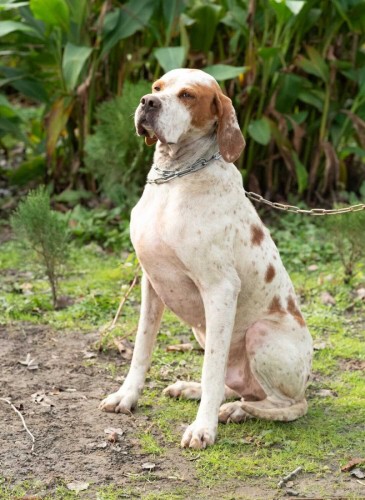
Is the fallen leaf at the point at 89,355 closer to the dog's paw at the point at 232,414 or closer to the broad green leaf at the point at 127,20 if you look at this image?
the dog's paw at the point at 232,414

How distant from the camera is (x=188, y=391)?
4.94 metres

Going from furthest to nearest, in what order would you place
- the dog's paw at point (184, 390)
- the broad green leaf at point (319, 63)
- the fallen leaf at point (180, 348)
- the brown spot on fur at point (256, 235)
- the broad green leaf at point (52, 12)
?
1. the broad green leaf at point (319, 63)
2. the broad green leaf at point (52, 12)
3. the fallen leaf at point (180, 348)
4. the dog's paw at point (184, 390)
5. the brown spot on fur at point (256, 235)

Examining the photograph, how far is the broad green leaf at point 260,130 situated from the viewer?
25.4 feet

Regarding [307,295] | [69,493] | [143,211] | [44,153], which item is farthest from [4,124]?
[69,493]

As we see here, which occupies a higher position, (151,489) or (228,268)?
(228,268)

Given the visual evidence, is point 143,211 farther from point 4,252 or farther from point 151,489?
point 4,252

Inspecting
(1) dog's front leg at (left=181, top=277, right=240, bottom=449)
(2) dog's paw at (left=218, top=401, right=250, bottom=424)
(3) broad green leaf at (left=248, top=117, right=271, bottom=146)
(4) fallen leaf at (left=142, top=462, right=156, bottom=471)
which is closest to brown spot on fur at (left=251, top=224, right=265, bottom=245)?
(1) dog's front leg at (left=181, top=277, right=240, bottom=449)

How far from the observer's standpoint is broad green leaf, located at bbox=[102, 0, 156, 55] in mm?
7816

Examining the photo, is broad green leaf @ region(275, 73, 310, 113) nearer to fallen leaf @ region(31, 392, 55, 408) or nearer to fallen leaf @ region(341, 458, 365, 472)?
fallen leaf @ region(31, 392, 55, 408)

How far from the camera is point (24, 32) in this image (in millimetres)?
8203

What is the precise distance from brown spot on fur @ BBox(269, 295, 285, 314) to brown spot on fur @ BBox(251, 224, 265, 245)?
0.32m

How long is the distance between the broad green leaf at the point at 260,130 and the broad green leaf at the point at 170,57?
→ 0.88 meters

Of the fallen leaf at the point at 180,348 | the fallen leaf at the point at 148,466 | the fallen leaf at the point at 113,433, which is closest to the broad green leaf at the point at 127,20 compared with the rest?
the fallen leaf at the point at 180,348

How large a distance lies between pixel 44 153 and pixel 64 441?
5059 millimetres
